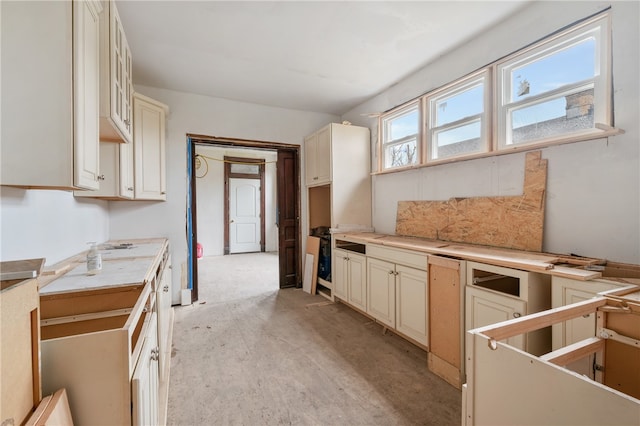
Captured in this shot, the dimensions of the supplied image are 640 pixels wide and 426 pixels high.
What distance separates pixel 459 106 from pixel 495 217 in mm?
1194

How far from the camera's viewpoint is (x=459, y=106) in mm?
2764

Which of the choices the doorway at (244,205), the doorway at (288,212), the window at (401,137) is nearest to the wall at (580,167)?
the window at (401,137)

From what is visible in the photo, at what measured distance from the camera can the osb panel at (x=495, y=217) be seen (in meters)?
2.06

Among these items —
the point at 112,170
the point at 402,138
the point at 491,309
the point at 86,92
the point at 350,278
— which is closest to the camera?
the point at 86,92

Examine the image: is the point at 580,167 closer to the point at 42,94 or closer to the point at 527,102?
the point at 527,102

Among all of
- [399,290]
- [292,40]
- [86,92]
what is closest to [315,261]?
[399,290]

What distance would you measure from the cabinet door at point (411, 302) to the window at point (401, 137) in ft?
4.62

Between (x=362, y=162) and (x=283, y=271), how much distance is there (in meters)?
2.07

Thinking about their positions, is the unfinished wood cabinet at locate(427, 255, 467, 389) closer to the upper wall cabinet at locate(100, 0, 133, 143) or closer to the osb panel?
the osb panel

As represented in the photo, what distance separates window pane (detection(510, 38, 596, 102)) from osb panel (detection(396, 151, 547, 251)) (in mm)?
513

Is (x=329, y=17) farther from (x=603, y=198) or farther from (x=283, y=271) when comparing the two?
(x=283, y=271)

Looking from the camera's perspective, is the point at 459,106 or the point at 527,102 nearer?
the point at 527,102

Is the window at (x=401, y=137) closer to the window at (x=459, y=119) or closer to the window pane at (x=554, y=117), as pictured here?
the window at (x=459, y=119)

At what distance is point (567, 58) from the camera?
1.97 metres
